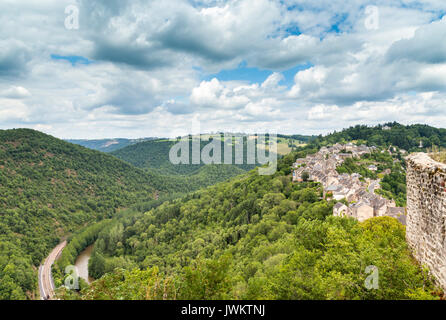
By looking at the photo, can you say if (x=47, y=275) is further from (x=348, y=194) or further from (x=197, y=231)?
(x=348, y=194)

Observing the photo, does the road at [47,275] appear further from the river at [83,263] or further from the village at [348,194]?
the village at [348,194]

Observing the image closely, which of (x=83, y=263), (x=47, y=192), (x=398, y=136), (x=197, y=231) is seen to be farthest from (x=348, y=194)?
(x=47, y=192)

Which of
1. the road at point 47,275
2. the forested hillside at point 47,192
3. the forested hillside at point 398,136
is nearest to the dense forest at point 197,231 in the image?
the forested hillside at point 47,192

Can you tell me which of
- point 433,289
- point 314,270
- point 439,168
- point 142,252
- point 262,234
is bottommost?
point 142,252

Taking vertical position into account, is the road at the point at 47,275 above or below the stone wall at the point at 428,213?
below

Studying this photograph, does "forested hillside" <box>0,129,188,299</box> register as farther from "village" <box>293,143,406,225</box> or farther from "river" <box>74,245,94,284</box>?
"village" <box>293,143,406,225</box>
